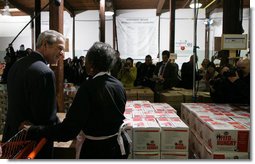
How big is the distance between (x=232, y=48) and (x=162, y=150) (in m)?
1.38

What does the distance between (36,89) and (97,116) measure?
0.35m

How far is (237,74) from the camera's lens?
7.82 ft

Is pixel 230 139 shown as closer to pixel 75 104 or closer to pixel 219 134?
pixel 219 134

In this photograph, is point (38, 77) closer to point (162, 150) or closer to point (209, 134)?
point (162, 150)

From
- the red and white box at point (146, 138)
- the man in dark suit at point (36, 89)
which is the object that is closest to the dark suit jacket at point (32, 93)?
the man in dark suit at point (36, 89)

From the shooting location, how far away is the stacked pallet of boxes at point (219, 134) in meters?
1.60

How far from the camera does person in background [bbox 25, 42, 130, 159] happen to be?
126 cm

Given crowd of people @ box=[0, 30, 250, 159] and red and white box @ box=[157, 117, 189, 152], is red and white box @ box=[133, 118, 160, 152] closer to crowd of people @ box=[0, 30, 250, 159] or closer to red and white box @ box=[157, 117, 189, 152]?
red and white box @ box=[157, 117, 189, 152]

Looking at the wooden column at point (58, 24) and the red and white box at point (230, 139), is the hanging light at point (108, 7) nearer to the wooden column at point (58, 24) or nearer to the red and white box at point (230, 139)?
the wooden column at point (58, 24)

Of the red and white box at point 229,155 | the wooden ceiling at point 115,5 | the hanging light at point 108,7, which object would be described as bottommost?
the red and white box at point 229,155

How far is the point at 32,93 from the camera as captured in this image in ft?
4.52

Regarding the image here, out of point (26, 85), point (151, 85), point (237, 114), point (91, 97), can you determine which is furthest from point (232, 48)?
point (151, 85)

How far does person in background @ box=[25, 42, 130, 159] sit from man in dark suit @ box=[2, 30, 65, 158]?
0.49 feet

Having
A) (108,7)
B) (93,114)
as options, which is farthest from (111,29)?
(93,114)
